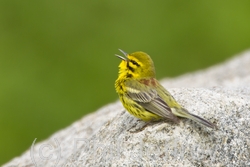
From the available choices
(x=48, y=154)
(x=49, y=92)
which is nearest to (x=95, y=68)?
(x=49, y=92)

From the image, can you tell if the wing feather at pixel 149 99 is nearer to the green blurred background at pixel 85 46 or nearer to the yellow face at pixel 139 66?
the yellow face at pixel 139 66

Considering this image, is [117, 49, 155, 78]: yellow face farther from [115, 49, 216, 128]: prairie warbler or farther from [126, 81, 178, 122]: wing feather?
[126, 81, 178, 122]: wing feather

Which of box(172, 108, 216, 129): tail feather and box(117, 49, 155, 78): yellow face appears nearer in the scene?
box(172, 108, 216, 129): tail feather

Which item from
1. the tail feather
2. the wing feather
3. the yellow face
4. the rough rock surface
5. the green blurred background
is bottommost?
the green blurred background

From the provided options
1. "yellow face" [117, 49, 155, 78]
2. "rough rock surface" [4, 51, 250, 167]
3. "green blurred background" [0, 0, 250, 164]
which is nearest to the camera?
"rough rock surface" [4, 51, 250, 167]

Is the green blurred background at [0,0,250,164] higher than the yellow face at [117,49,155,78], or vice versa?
the yellow face at [117,49,155,78]

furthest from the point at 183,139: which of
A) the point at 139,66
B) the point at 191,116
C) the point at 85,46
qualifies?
the point at 85,46

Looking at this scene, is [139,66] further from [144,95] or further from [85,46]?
[85,46]

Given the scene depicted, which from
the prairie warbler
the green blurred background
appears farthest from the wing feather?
the green blurred background

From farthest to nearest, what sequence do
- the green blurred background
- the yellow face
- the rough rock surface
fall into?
1. the green blurred background
2. the yellow face
3. the rough rock surface
